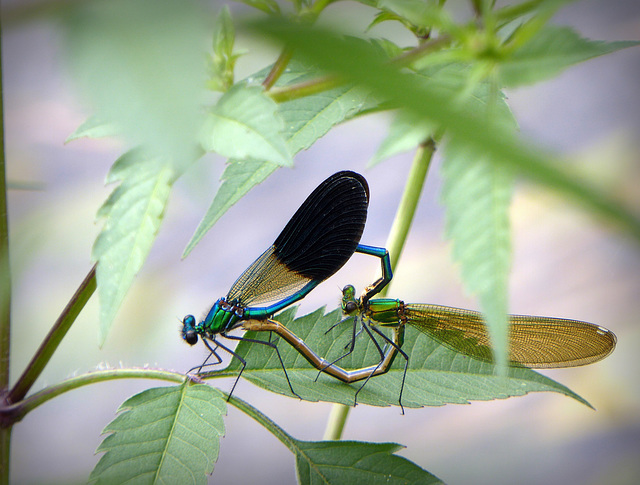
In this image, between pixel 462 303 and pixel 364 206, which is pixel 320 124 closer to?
pixel 364 206

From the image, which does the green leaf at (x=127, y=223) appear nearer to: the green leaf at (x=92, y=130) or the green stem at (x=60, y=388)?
the green leaf at (x=92, y=130)

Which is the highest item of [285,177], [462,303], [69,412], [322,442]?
[285,177]

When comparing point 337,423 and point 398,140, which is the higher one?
point 398,140

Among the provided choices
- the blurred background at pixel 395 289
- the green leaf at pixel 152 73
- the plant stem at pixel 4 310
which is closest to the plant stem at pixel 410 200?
the plant stem at pixel 4 310

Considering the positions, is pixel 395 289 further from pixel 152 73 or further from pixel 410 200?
pixel 152 73

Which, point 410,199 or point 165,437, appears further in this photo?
point 410,199

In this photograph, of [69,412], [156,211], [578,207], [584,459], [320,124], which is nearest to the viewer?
[578,207]

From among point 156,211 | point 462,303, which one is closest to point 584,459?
point 462,303

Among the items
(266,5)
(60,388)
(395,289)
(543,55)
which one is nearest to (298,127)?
(266,5)
